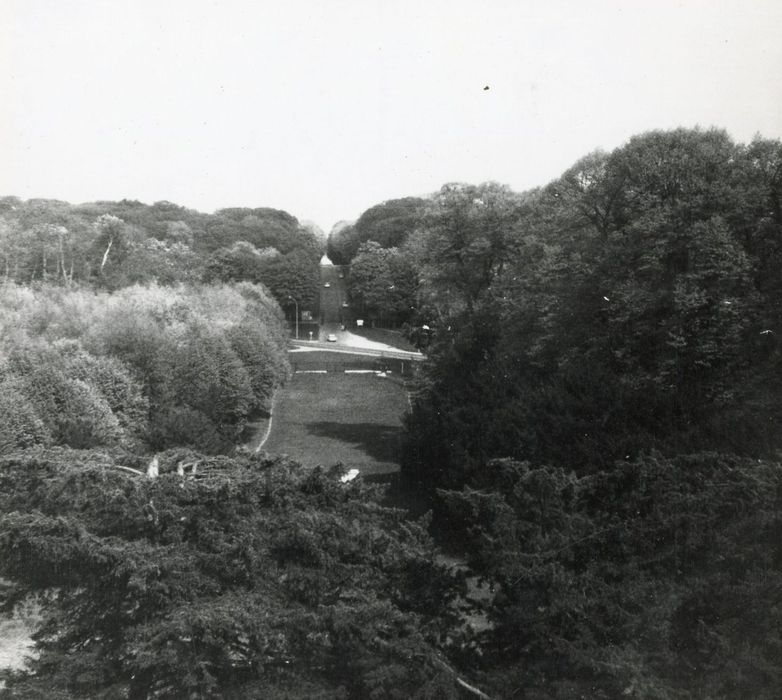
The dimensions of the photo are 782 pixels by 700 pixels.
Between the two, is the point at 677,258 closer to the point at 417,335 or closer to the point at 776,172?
the point at 776,172

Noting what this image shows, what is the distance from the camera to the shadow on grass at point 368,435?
35.4 meters

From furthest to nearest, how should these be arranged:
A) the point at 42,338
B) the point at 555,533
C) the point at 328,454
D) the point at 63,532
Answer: the point at 328,454, the point at 42,338, the point at 555,533, the point at 63,532

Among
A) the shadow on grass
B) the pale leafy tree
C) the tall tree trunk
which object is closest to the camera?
the shadow on grass

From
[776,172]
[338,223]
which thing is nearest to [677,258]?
[776,172]

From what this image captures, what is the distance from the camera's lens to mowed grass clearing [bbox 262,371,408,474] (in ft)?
114

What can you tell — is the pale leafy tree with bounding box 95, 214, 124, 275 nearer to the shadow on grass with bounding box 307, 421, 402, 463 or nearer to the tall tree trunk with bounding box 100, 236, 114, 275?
the tall tree trunk with bounding box 100, 236, 114, 275

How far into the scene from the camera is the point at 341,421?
4278cm

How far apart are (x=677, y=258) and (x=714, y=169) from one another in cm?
348

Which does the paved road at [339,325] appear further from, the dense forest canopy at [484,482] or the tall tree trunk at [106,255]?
the dense forest canopy at [484,482]

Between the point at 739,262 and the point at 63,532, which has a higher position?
the point at 739,262

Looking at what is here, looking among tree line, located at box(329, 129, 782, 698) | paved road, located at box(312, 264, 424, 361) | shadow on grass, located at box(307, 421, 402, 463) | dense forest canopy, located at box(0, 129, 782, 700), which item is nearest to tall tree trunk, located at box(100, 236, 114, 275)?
paved road, located at box(312, 264, 424, 361)

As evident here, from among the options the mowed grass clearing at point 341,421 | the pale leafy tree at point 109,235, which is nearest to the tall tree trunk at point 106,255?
the pale leafy tree at point 109,235

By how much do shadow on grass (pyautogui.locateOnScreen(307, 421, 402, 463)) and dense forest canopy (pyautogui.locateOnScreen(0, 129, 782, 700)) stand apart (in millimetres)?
A: 3682

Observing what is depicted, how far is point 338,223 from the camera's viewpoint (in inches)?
5586
